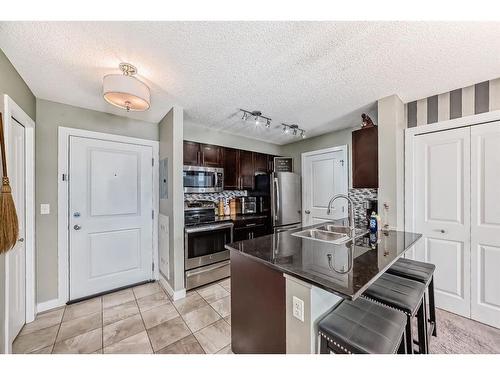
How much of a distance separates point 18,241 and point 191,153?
1951 millimetres

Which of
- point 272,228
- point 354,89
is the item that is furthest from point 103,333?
point 354,89

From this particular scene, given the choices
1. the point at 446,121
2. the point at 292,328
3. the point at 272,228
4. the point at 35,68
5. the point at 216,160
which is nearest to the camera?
the point at 292,328

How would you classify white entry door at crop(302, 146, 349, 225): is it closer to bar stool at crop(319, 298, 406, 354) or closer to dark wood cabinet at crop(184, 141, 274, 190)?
dark wood cabinet at crop(184, 141, 274, 190)

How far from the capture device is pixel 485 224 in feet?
6.27

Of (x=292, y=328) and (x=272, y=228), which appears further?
(x=272, y=228)

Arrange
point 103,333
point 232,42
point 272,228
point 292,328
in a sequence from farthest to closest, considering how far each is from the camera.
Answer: point 272,228
point 103,333
point 232,42
point 292,328

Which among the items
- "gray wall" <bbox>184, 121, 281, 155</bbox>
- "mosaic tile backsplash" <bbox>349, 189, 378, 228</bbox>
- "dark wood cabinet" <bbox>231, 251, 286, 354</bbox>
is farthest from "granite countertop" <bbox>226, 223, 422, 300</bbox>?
"gray wall" <bbox>184, 121, 281, 155</bbox>

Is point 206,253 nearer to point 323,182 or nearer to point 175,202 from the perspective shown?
point 175,202

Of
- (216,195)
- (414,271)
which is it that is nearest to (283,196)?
(216,195)

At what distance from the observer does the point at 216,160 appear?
3252mm

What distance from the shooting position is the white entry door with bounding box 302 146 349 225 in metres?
3.46

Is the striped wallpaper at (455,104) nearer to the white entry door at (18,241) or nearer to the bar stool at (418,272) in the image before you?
the bar stool at (418,272)

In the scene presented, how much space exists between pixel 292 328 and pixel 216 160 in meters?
2.60
